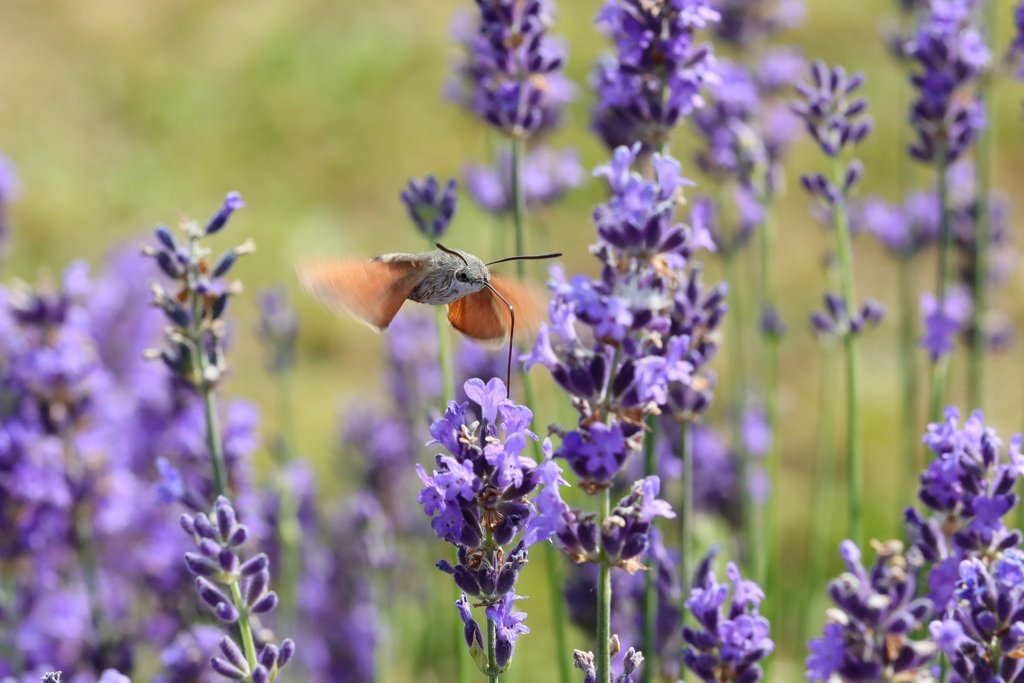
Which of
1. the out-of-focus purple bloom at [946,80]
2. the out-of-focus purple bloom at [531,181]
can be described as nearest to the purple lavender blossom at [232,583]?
the out-of-focus purple bloom at [946,80]

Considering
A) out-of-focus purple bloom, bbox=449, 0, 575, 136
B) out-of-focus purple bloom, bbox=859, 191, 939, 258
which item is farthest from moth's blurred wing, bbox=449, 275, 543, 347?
out-of-focus purple bloom, bbox=859, 191, 939, 258

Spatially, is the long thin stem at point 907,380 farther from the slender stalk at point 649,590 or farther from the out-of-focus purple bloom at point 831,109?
the slender stalk at point 649,590

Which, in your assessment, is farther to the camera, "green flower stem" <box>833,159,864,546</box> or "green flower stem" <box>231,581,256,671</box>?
Result: "green flower stem" <box>833,159,864,546</box>

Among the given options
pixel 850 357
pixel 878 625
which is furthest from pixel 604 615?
pixel 850 357

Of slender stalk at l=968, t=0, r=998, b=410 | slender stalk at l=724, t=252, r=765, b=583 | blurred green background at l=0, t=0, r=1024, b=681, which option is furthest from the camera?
blurred green background at l=0, t=0, r=1024, b=681

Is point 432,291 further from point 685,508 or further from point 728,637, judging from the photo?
point 728,637

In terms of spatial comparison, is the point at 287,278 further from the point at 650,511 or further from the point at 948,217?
the point at 650,511

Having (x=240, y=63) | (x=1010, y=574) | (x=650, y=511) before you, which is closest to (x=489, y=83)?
(x=650, y=511)

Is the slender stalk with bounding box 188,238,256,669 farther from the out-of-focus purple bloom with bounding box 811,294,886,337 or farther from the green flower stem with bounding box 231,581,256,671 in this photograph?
the out-of-focus purple bloom with bounding box 811,294,886,337
